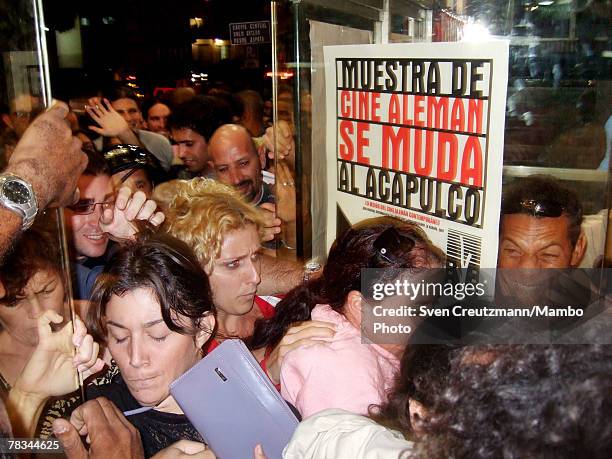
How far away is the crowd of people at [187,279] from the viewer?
0.90 metres

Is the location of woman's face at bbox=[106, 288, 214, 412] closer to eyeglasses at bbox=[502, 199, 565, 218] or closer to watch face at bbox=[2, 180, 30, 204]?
watch face at bbox=[2, 180, 30, 204]

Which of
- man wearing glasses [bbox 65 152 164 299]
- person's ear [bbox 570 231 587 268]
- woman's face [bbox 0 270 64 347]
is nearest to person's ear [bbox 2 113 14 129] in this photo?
man wearing glasses [bbox 65 152 164 299]

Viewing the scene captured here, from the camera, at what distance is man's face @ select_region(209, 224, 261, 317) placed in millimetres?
1029

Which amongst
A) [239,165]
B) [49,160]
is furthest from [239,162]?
[49,160]

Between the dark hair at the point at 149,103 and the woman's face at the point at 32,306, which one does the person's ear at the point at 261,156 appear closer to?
the dark hair at the point at 149,103

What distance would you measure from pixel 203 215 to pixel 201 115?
7.0 inches

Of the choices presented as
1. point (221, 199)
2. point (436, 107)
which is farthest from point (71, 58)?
point (436, 107)

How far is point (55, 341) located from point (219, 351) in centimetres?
31

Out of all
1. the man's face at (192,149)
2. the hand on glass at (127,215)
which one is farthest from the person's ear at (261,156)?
the hand on glass at (127,215)

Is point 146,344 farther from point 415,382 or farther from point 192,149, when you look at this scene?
point 415,382

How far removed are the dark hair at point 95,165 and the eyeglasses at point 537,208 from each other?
2.19 ft

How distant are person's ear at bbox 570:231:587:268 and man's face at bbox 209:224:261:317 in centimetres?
52

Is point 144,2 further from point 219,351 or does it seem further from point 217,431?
point 217,431

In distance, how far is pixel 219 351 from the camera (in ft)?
3.29
